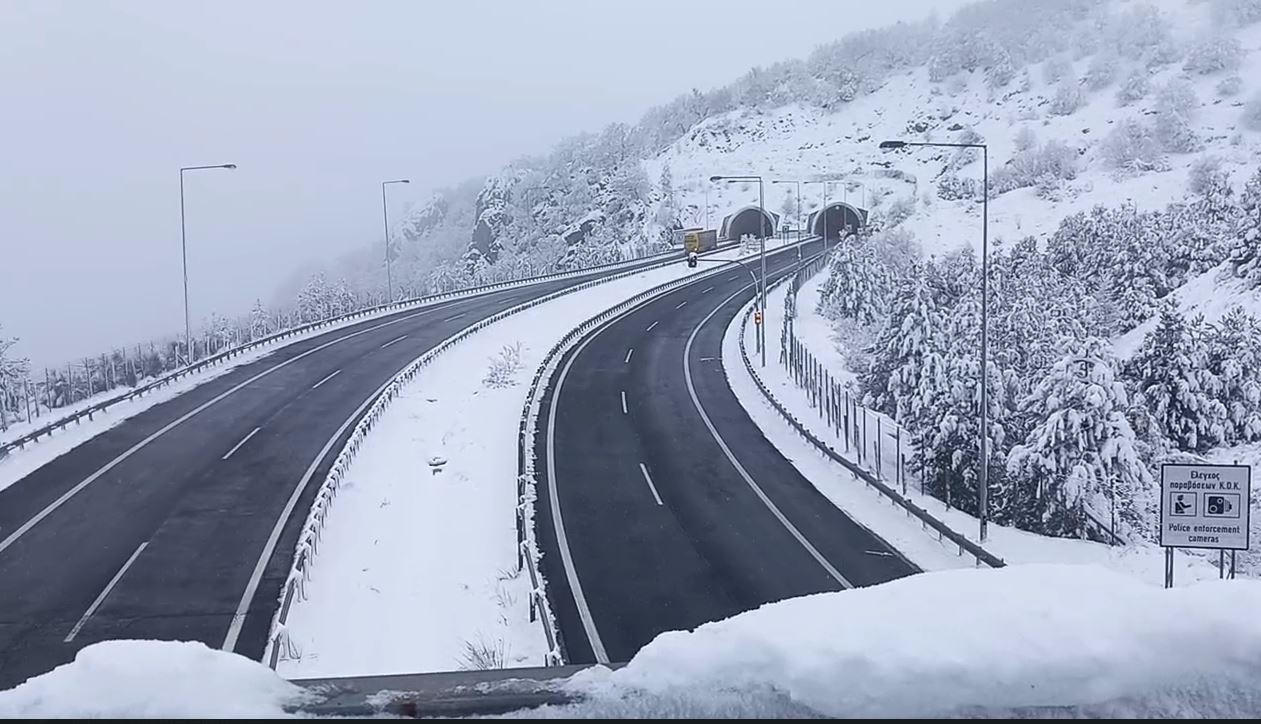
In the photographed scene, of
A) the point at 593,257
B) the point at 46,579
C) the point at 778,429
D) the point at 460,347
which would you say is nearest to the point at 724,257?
the point at 593,257

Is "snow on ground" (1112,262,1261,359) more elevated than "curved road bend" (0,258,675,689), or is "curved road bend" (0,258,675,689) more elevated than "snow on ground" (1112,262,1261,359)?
"snow on ground" (1112,262,1261,359)

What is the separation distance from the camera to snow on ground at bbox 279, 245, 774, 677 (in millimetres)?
16156

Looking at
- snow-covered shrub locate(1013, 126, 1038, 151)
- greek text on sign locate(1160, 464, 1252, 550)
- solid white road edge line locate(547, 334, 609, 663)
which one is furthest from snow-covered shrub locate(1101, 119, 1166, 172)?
greek text on sign locate(1160, 464, 1252, 550)

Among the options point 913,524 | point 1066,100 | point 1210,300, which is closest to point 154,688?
point 913,524

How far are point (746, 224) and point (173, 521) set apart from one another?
100258mm

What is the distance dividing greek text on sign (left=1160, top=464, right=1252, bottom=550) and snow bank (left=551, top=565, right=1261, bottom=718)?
9.11 metres

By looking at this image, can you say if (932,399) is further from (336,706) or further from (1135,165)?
(1135,165)

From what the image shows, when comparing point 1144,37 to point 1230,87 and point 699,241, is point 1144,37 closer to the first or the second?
point 1230,87

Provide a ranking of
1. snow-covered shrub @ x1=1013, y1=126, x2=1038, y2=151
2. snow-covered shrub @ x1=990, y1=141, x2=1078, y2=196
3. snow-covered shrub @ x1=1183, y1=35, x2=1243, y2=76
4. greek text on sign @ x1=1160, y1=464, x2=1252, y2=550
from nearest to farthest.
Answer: greek text on sign @ x1=1160, y1=464, x2=1252, y2=550 → snow-covered shrub @ x1=990, y1=141, x2=1078, y2=196 → snow-covered shrub @ x1=1013, y1=126, x2=1038, y2=151 → snow-covered shrub @ x1=1183, y1=35, x2=1243, y2=76

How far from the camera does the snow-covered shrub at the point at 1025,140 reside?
10407cm

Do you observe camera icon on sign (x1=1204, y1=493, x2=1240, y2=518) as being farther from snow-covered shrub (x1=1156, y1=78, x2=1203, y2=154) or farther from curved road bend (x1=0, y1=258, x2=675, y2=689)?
snow-covered shrub (x1=1156, y1=78, x2=1203, y2=154)

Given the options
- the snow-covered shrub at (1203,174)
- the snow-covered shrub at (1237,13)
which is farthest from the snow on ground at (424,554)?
the snow-covered shrub at (1237,13)

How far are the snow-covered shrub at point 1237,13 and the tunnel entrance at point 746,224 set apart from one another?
67.6 meters

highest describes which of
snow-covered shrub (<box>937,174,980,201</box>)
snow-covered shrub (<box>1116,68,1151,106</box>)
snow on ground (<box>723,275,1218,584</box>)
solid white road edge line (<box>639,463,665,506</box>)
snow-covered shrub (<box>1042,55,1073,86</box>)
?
snow-covered shrub (<box>1042,55,1073,86</box>)
